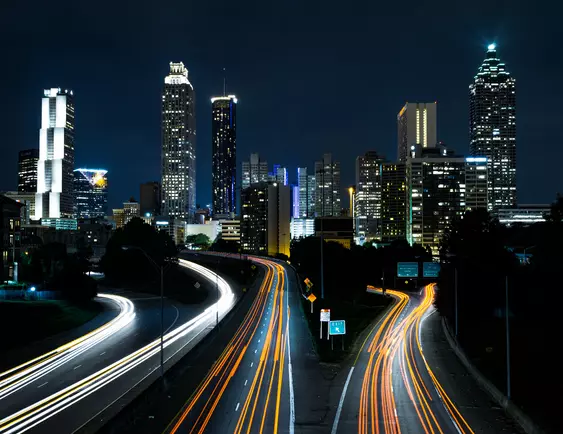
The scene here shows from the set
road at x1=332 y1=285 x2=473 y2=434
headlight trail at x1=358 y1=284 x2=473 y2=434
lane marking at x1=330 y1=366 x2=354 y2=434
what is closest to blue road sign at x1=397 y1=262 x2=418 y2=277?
headlight trail at x1=358 y1=284 x2=473 y2=434

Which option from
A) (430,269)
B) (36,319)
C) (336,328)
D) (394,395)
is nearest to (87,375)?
(336,328)

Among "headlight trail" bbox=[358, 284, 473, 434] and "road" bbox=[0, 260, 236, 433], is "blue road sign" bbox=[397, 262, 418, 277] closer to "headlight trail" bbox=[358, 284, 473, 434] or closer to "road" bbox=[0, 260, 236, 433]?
"headlight trail" bbox=[358, 284, 473, 434]

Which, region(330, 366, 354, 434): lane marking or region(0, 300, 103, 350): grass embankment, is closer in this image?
region(330, 366, 354, 434): lane marking

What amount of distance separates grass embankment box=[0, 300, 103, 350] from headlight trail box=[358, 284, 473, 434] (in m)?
31.5

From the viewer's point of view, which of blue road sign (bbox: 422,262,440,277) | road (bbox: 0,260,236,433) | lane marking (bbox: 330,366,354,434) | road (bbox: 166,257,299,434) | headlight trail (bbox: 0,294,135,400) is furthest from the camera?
blue road sign (bbox: 422,262,440,277)

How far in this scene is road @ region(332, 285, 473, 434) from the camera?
2833cm

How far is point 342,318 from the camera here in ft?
246

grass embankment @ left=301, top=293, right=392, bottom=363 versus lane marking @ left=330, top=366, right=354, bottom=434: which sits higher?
lane marking @ left=330, top=366, right=354, bottom=434

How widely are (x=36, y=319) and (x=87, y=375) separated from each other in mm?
23115

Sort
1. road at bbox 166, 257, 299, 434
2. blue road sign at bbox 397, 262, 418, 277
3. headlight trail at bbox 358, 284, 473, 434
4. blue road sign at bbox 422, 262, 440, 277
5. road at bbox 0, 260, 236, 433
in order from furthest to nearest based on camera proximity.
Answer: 1. blue road sign at bbox 397, 262, 418, 277
2. blue road sign at bbox 422, 262, 440, 277
3. road at bbox 0, 260, 236, 433
4. headlight trail at bbox 358, 284, 473, 434
5. road at bbox 166, 257, 299, 434

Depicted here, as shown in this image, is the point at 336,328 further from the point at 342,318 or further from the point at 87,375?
the point at 342,318

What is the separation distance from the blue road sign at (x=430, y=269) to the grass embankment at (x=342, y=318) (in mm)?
8602

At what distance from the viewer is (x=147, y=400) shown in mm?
31922

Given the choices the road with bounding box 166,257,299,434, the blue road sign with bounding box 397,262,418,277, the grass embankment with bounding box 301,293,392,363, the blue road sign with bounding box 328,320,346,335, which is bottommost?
the grass embankment with bounding box 301,293,392,363
